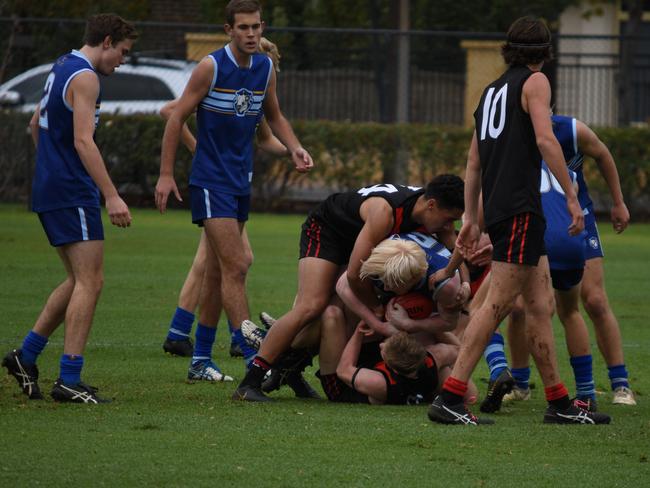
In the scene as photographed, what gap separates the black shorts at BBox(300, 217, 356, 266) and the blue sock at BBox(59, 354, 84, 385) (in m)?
1.39

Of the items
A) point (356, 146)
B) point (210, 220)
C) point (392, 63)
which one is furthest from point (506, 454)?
point (392, 63)

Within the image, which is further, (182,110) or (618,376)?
(182,110)

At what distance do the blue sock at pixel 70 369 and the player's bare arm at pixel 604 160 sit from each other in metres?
2.87

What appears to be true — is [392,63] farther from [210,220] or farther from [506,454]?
[506,454]

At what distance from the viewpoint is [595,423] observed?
23.2ft

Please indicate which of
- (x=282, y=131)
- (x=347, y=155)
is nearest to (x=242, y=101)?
(x=282, y=131)

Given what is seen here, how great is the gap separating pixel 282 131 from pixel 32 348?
213 cm

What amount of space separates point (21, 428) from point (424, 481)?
2.03 metres

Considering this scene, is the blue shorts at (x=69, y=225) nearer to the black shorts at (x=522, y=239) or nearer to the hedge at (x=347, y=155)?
the black shorts at (x=522, y=239)

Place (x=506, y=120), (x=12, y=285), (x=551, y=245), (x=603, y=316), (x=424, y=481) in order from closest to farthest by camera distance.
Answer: (x=424, y=481) < (x=506, y=120) < (x=551, y=245) < (x=603, y=316) < (x=12, y=285)

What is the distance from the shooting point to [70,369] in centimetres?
739

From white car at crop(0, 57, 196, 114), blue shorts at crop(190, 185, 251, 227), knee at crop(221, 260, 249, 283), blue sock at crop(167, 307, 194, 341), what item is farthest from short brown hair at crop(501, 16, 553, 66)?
white car at crop(0, 57, 196, 114)

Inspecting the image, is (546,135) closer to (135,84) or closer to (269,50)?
(269,50)

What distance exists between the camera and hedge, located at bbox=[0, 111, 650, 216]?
2158 centimetres
